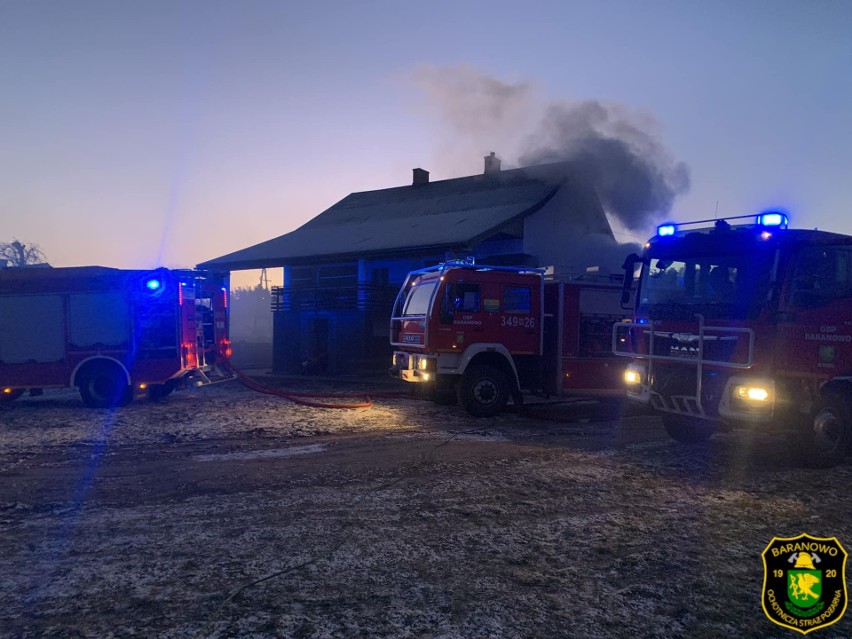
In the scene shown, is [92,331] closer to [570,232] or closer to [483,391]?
[483,391]

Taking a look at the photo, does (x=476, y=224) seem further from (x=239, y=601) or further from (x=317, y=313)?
(x=239, y=601)

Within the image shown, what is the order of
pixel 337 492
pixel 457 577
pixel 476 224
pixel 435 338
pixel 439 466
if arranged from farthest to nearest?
pixel 476 224
pixel 435 338
pixel 439 466
pixel 337 492
pixel 457 577

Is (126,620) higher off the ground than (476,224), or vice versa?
(476,224)

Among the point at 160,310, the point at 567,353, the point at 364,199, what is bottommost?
the point at 567,353

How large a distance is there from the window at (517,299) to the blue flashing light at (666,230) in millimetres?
3217

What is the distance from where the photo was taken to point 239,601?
3.63 meters

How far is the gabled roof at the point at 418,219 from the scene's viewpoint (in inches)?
849

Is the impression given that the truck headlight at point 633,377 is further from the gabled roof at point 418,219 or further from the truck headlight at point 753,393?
the gabled roof at point 418,219

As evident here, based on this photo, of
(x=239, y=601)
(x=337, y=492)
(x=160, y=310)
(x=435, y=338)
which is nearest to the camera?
(x=239, y=601)

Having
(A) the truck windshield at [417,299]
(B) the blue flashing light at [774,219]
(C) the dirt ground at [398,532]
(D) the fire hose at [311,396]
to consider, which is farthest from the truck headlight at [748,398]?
(D) the fire hose at [311,396]

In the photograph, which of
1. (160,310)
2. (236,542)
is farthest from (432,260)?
(236,542)

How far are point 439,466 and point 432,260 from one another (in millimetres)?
14997

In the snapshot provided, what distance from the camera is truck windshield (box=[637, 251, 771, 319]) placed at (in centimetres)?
724

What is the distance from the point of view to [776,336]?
7.04 meters
